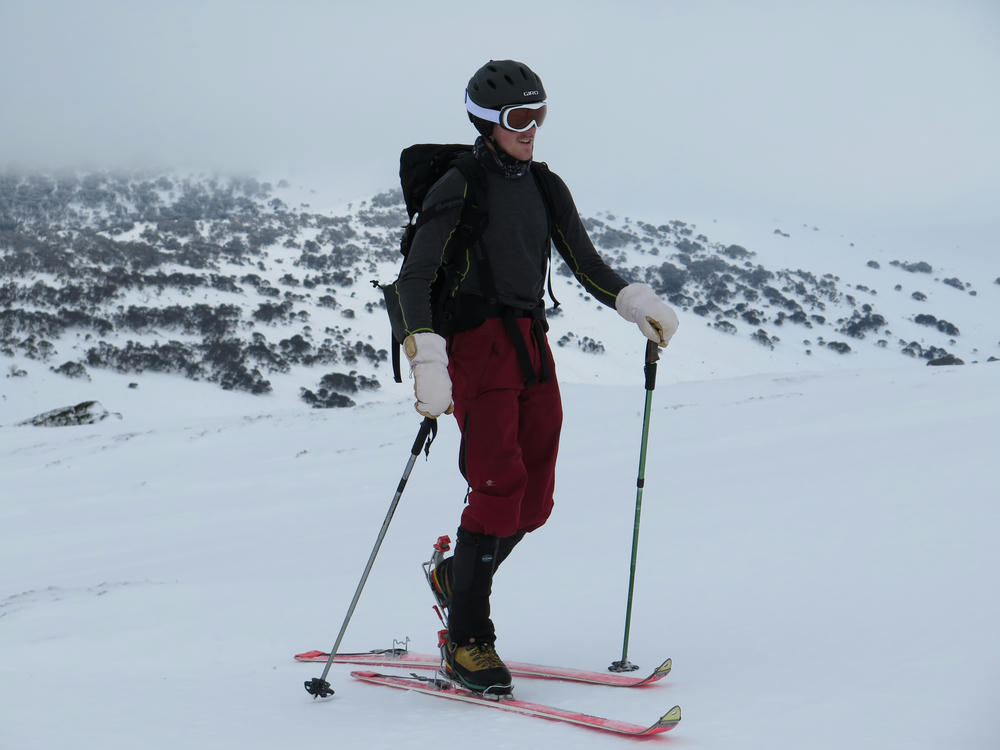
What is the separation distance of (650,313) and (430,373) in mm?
952

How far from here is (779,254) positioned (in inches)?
3962

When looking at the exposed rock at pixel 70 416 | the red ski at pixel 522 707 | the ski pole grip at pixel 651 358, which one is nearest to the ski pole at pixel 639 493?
the ski pole grip at pixel 651 358

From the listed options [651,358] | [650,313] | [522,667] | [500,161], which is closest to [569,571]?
[522,667]

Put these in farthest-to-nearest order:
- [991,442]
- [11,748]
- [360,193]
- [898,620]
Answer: [360,193] < [991,442] < [898,620] < [11,748]

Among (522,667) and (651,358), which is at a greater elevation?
(651,358)

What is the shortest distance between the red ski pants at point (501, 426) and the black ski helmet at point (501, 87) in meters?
0.81

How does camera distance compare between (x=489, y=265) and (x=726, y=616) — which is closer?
(x=489, y=265)

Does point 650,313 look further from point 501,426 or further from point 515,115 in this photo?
point 515,115

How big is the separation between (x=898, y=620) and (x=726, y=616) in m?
0.69

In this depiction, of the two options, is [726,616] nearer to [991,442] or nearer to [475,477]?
[475,477]

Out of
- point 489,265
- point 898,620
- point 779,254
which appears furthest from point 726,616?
point 779,254

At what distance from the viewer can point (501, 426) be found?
8.64 feet

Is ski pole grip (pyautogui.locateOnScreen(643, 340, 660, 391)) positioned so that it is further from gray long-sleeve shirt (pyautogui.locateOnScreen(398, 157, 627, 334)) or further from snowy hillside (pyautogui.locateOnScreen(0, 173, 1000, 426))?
snowy hillside (pyautogui.locateOnScreen(0, 173, 1000, 426))

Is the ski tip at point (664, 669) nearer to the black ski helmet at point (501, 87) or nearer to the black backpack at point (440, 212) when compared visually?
the black backpack at point (440, 212)
